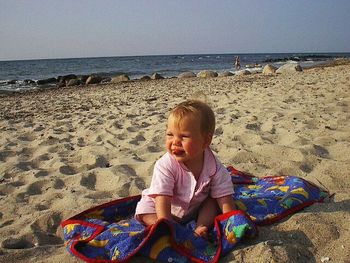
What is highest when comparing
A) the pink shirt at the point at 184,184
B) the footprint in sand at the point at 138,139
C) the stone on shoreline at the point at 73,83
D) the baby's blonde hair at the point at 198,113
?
the baby's blonde hair at the point at 198,113

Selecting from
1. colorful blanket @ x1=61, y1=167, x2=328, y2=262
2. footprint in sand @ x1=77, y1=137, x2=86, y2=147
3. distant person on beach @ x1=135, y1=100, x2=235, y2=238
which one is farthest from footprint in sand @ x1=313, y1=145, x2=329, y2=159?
footprint in sand @ x1=77, y1=137, x2=86, y2=147

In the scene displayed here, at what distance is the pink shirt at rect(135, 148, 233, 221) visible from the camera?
2.37 metres

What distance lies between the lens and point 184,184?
2.43 meters

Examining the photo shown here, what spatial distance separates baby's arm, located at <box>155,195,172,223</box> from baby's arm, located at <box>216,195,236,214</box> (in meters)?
0.37

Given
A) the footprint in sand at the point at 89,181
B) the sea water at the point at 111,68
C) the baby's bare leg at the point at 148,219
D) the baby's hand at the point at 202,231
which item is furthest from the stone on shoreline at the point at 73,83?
the baby's hand at the point at 202,231

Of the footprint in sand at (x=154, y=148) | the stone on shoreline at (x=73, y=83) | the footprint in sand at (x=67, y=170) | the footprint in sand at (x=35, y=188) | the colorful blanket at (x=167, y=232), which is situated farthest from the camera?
the stone on shoreline at (x=73, y=83)

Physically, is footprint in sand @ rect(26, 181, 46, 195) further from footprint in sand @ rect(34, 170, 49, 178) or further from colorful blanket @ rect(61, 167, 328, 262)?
colorful blanket @ rect(61, 167, 328, 262)

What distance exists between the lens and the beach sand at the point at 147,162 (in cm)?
217

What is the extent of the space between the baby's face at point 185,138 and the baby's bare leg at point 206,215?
0.37 metres

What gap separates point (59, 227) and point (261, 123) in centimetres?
336

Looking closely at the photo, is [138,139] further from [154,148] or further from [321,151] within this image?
[321,151]

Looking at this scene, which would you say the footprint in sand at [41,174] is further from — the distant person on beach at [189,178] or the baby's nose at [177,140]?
the baby's nose at [177,140]

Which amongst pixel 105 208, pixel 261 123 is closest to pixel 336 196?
pixel 105 208

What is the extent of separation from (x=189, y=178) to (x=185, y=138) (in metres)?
0.32
